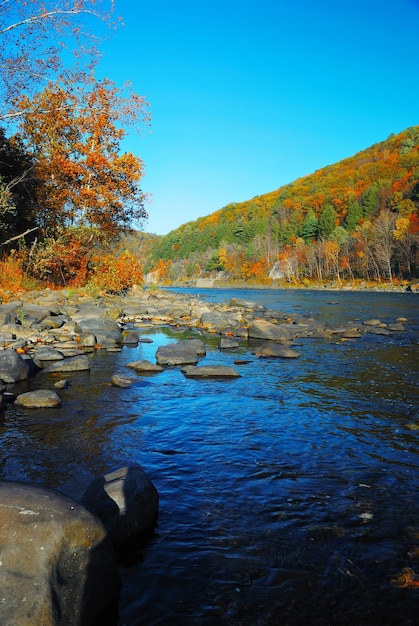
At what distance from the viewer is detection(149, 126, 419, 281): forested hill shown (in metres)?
75.7

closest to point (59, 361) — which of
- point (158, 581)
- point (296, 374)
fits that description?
point (296, 374)

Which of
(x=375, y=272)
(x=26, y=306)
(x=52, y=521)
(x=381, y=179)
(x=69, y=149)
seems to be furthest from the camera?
(x=381, y=179)

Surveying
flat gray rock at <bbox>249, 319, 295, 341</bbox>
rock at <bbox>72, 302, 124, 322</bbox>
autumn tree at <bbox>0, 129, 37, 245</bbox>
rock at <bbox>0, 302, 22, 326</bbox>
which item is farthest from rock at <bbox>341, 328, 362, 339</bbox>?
autumn tree at <bbox>0, 129, 37, 245</bbox>

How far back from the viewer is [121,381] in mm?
8992

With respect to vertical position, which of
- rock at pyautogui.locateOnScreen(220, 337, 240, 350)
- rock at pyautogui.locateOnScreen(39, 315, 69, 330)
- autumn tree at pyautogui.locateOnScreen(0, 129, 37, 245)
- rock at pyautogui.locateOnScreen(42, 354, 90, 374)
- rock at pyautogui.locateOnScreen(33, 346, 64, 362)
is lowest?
rock at pyautogui.locateOnScreen(220, 337, 240, 350)

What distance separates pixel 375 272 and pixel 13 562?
81884mm

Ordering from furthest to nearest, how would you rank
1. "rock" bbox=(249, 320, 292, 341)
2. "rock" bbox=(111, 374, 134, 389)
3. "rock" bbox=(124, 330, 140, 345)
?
1. "rock" bbox=(249, 320, 292, 341)
2. "rock" bbox=(124, 330, 140, 345)
3. "rock" bbox=(111, 374, 134, 389)

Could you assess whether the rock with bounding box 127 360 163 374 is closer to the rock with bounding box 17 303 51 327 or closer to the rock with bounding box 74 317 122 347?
the rock with bounding box 74 317 122 347

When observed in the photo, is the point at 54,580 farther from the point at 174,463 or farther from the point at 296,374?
the point at 296,374

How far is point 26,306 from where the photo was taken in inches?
636

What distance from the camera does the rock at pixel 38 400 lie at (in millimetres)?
7355

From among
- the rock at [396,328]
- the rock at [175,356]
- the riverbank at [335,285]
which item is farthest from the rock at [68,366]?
the riverbank at [335,285]

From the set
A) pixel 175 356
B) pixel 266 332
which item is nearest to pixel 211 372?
pixel 175 356

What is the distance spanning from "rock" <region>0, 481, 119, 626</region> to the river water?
1.27ft
